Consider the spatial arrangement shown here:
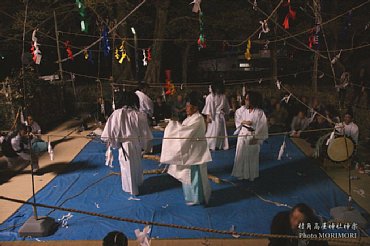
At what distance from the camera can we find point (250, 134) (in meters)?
6.81

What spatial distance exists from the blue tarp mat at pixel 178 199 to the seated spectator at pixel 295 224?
1604mm

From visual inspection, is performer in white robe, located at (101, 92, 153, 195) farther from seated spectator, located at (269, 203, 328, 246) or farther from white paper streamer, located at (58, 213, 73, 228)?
seated spectator, located at (269, 203, 328, 246)

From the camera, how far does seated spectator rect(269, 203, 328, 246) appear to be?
352cm

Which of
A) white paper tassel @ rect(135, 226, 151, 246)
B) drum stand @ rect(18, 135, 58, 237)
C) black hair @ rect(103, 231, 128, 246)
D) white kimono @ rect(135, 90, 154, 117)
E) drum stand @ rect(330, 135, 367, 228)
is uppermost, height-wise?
white kimono @ rect(135, 90, 154, 117)

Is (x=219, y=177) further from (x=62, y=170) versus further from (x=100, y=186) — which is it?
(x=62, y=170)

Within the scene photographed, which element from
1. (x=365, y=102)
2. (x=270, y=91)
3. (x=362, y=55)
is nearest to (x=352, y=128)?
(x=365, y=102)

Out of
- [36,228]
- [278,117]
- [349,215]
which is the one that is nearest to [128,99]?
[36,228]

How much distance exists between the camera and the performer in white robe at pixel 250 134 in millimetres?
6762

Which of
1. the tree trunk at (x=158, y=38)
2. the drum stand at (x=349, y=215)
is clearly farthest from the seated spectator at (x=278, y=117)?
the tree trunk at (x=158, y=38)

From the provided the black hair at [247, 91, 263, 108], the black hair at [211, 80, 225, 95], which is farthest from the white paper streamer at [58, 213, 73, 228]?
the black hair at [211, 80, 225, 95]

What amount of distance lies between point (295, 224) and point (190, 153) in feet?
8.39

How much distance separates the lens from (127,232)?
17.2 ft

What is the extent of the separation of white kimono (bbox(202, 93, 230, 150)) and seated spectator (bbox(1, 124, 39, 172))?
14.1 ft

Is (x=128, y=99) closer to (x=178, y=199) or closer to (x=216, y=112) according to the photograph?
(x=178, y=199)
